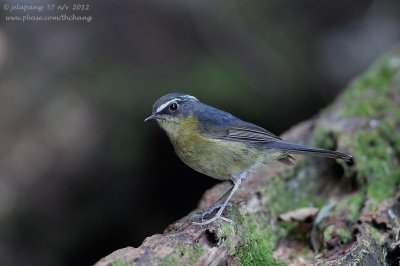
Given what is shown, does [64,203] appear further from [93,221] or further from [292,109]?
[292,109]

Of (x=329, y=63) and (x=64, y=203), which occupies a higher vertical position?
(x=329, y=63)

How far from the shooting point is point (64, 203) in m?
8.04

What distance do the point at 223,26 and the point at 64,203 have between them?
4.81 metres

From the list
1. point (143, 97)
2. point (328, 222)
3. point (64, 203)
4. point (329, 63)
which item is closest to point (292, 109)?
point (329, 63)

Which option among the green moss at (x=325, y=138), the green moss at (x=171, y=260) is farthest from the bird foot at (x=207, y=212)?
the green moss at (x=325, y=138)

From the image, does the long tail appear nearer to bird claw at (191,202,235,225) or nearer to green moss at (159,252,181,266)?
bird claw at (191,202,235,225)

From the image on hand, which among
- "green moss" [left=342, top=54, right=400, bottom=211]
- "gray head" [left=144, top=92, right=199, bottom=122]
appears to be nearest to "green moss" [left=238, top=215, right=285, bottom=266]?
"green moss" [left=342, top=54, right=400, bottom=211]

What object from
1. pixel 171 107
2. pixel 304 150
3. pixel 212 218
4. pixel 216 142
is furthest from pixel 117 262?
pixel 304 150

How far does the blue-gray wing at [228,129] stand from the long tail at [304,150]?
2.5 inches

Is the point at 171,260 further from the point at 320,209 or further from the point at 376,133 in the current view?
the point at 376,133

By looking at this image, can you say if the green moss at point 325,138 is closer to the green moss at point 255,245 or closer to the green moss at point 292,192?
the green moss at point 292,192

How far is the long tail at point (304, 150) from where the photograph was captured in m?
4.62

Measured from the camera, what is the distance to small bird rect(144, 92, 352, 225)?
4.75 metres

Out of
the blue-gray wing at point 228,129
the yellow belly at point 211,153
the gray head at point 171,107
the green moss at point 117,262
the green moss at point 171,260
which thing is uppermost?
the gray head at point 171,107
